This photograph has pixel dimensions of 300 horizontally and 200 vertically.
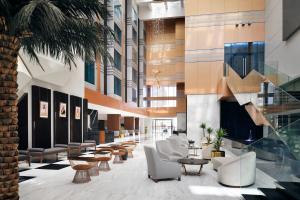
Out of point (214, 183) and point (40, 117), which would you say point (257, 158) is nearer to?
point (214, 183)

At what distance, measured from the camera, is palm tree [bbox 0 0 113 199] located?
3318mm

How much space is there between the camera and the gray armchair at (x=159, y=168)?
614 centimetres

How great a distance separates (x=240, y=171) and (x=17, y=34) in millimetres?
5354

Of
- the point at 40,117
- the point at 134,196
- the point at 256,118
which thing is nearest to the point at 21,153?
the point at 40,117

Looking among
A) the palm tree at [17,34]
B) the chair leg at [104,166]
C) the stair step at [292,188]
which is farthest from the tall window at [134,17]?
the stair step at [292,188]

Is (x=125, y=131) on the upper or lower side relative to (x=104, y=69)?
lower

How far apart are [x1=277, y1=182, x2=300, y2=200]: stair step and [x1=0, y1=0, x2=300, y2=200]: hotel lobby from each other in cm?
2

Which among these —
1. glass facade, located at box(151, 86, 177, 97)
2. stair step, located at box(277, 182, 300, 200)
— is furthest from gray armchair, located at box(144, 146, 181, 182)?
glass facade, located at box(151, 86, 177, 97)

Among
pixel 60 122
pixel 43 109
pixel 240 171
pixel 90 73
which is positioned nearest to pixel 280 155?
pixel 240 171

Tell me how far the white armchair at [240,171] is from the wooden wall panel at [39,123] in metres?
7.72

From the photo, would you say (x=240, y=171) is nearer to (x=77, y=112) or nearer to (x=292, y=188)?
(x=292, y=188)

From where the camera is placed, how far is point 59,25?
341cm

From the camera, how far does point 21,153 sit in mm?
8414

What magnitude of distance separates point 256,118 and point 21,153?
1081 centimetres
